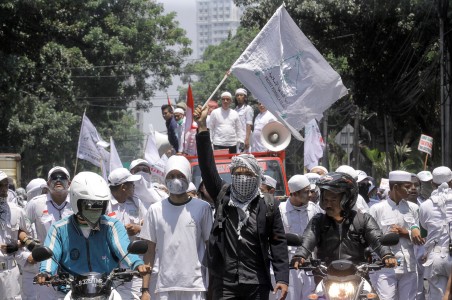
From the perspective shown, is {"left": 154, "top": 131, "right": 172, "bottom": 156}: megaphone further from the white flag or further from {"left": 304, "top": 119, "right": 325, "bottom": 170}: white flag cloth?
{"left": 304, "top": 119, "right": 325, "bottom": 170}: white flag cloth

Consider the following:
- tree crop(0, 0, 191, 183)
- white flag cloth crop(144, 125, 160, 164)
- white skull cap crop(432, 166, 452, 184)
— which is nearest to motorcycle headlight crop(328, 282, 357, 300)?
white skull cap crop(432, 166, 452, 184)

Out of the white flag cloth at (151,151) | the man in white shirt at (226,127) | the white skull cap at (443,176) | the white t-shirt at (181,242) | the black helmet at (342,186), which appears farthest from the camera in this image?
the white flag cloth at (151,151)

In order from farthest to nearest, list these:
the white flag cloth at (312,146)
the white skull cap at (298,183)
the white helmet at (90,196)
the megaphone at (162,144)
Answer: the megaphone at (162,144), the white flag cloth at (312,146), the white skull cap at (298,183), the white helmet at (90,196)

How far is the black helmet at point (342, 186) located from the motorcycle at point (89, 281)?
5.53 feet

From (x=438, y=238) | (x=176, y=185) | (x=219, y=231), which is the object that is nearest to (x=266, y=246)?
(x=219, y=231)

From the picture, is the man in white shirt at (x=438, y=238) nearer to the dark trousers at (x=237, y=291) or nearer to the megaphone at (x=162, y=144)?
the dark trousers at (x=237, y=291)

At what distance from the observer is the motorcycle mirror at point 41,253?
7.46 metres

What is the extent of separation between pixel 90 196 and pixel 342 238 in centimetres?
209

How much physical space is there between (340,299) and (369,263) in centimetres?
94

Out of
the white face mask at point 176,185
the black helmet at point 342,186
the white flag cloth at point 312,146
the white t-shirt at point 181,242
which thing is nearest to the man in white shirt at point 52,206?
the white t-shirt at point 181,242

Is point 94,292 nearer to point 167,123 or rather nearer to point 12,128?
point 167,123

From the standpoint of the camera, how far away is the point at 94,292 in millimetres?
7422

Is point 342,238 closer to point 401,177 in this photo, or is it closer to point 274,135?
point 401,177

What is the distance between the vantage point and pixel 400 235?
13383mm
